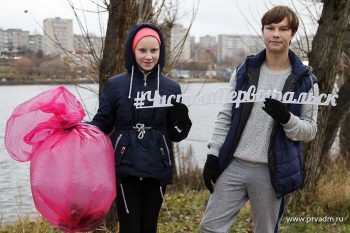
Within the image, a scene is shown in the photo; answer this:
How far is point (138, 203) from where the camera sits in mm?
3289

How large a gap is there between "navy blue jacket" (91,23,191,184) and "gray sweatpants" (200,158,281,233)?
36 centimetres

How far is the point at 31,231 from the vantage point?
5.52m

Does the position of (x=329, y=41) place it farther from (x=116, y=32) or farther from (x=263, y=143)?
(x=263, y=143)

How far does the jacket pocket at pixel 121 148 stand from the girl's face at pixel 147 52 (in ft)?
1.55

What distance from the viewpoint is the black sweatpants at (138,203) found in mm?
3270

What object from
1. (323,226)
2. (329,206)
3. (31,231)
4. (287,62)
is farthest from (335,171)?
(287,62)

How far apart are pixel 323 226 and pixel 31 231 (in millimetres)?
3257

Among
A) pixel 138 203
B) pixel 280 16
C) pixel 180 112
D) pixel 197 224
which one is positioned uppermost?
pixel 280 16

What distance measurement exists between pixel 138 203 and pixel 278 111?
1.08 m

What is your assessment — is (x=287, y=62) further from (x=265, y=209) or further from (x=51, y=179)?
(x=51, y=179)

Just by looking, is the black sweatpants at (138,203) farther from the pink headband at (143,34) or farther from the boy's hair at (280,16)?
the boy's hair at (280,16)

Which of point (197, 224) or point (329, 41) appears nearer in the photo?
point (329, 41)

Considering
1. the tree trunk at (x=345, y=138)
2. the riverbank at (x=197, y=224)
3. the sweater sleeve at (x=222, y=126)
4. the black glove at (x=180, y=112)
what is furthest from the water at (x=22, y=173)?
the tree trunk at (x=345, y=138)

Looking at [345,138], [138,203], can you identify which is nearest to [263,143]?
[138,203]
